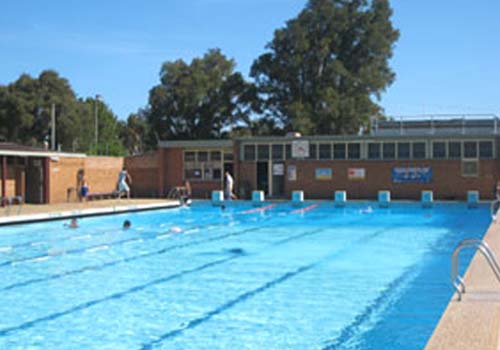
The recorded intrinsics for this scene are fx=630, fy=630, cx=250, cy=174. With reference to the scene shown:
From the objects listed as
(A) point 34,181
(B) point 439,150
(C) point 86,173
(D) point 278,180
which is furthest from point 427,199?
(A) point 34,181

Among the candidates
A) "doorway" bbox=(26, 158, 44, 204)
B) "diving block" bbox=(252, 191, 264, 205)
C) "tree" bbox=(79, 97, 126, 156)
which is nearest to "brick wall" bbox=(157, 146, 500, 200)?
"diving block" bbox=(252, 191, 264, 205)

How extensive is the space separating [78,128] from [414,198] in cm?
3411

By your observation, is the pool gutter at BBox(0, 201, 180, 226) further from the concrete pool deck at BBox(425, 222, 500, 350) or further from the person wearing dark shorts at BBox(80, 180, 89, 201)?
the concrete pool deck at BBox(425, 222, 500, 350)

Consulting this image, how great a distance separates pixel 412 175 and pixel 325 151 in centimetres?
456

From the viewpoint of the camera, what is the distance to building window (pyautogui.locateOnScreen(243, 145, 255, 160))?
33.9m

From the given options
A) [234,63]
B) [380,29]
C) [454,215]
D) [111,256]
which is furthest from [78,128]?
[111,256]

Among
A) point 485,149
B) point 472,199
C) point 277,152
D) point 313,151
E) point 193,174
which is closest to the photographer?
point 472,199

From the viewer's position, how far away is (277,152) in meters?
33.4

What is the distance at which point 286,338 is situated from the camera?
7.73m

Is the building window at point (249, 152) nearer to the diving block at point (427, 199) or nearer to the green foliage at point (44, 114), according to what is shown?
the diving block at point (427, 199)

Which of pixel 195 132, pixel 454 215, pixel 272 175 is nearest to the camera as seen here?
pixel 454 215

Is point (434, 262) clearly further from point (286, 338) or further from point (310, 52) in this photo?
point (310, 52)

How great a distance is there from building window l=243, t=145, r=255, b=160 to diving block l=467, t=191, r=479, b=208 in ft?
37.3

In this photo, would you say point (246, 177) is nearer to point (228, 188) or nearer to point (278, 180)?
point (278, 180)
